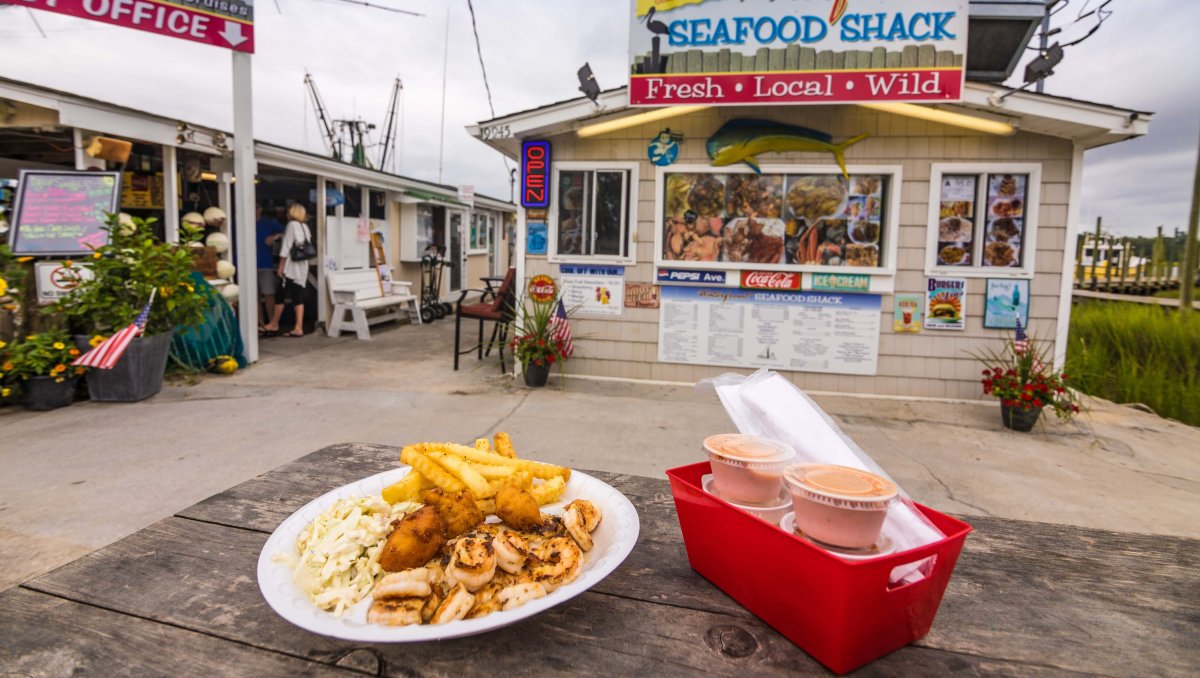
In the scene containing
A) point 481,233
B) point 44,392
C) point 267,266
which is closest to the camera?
point 44,392

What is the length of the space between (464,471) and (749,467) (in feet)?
1.50

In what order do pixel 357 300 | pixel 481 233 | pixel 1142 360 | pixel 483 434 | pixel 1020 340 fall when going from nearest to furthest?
pixel 483 434
pixel 1020 340
pixel 1142 360
pixel 357 300
pixel 481 233

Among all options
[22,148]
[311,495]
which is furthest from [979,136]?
[22,148]

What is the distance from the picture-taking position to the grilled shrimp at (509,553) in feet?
2.88

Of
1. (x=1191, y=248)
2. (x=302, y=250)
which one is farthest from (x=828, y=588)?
(x=1191, y=248)

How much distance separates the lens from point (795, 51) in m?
5.10

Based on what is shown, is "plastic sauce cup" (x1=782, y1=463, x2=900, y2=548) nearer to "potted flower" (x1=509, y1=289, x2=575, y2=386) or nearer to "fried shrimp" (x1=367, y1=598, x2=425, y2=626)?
"fried shrimp" (x1=367, y1=598, x2=425, y2=626)

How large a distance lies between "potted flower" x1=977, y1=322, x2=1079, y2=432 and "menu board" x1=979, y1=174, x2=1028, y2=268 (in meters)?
0.88

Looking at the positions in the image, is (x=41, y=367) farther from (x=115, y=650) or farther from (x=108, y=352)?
(x=115, y=650)

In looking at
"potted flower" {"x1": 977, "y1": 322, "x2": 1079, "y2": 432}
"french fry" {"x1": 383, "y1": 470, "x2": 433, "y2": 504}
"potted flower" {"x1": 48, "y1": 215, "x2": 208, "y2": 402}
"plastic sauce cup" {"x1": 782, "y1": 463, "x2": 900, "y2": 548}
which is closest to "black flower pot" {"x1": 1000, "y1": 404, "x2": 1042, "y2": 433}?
"potted flower" {"x1": 977, "y1": 322, "x2": 1079, "y2": 432}

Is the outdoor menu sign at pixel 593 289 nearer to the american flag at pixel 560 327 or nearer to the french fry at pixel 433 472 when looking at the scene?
the american flag at pixel 560 327

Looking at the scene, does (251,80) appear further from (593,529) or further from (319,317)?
(593,529)

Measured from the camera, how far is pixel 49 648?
82 cm

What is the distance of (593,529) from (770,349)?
5.39 meters
